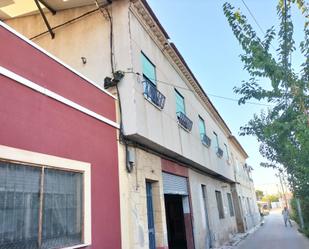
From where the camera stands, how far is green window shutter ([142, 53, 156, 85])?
28.2ft

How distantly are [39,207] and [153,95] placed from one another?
5.03 metres

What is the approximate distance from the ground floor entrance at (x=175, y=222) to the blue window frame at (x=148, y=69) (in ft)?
18.6

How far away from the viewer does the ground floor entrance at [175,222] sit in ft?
40.7

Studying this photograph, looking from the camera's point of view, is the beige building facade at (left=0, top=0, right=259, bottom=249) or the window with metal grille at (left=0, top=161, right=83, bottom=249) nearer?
the window with metal grille at (left=0, top=161, right=83, bottom=249)

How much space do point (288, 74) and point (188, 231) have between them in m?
7.47

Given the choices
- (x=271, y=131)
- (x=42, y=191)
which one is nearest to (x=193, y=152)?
(x=271, y=131)

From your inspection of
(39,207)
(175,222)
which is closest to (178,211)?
(175,222)

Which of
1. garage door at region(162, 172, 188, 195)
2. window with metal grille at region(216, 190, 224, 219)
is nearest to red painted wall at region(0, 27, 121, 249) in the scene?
garage door at region(162, 172, 188, 195)

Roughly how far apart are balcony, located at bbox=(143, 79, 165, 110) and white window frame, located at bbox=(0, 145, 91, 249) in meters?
3.23

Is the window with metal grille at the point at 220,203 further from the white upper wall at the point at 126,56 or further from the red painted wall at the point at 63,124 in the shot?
the red painted wall at the point at 63,124

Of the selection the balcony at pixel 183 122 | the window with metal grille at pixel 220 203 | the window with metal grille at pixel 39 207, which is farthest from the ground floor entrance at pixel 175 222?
the window with metal grille at pixel 39 207

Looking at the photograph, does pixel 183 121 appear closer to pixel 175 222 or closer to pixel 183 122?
pixel 183 122

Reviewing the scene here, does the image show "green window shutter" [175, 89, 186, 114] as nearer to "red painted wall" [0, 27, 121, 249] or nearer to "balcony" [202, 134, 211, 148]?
"balcony" [202, 134, 211, 148]

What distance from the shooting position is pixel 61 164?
200 inches
